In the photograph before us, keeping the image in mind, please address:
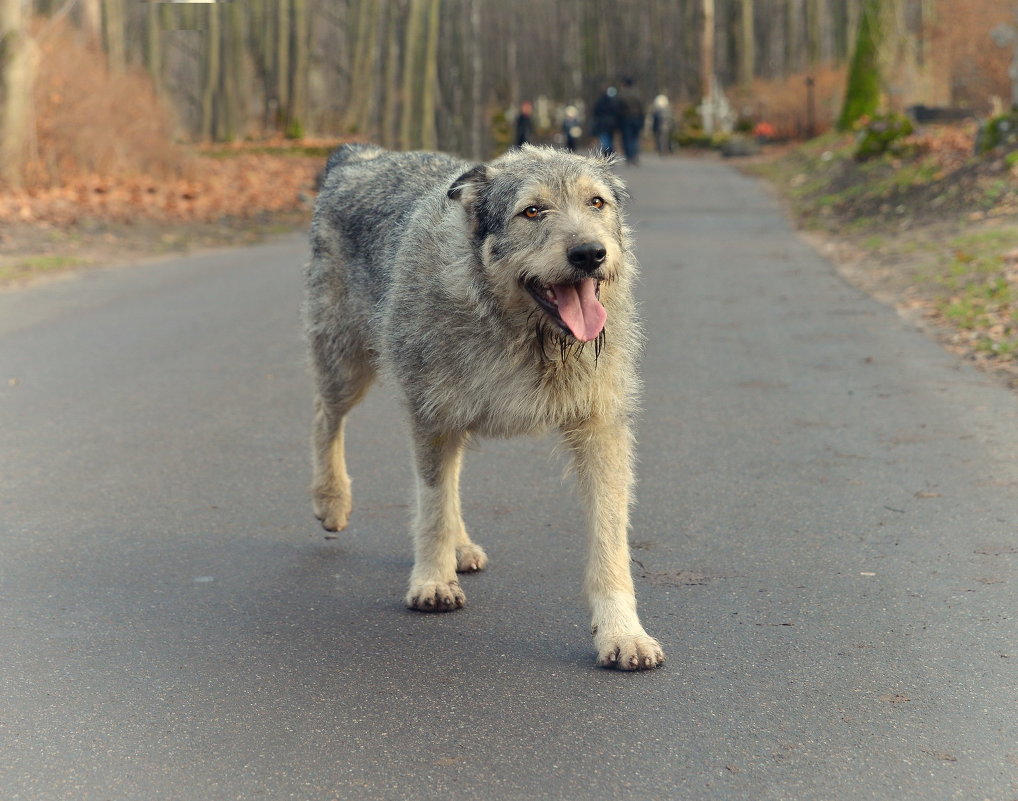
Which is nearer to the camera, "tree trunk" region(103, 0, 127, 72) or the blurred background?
A: the blurred background

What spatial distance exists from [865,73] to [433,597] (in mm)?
31686

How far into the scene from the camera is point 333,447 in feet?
21.1

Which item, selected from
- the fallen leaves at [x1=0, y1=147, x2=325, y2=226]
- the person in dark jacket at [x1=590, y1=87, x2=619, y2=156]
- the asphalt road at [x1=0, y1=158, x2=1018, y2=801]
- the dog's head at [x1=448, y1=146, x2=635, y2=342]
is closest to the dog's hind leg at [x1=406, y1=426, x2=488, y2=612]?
the asphalt road at [x1=0, y1=158, x2=1018, y2=801]

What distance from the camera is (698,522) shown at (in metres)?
6.37

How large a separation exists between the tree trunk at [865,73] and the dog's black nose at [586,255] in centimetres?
3050

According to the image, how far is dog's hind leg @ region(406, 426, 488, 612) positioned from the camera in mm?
5250

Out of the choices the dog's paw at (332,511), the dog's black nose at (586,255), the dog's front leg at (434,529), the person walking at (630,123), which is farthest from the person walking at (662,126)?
the dog's black nose at (586,255)

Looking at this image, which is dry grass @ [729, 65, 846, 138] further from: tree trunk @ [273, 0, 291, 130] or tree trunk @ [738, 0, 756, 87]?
tree trunk @ [273, 0, 291, 130]

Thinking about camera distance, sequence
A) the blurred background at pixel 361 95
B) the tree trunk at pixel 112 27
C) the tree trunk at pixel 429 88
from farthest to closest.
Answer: the tree trunk at pixel 112 27 < the tree trunk at pixel 429 88 < the blurred background at pixel 361 95

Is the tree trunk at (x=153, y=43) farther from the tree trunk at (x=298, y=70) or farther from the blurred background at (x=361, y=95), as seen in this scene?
the tree trunk at (x=298, y=70)

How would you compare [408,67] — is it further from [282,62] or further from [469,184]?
[469,184]

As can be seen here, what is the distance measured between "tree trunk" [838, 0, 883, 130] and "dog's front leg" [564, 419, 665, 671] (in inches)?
1191

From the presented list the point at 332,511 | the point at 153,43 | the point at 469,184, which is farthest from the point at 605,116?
the point at 469,184

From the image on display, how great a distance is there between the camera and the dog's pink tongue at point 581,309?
15.2 ft
